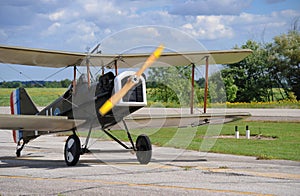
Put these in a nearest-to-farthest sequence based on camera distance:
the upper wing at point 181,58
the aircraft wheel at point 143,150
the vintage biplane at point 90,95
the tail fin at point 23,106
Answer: the vintage biplane at point 90,95, the upper wing at point 181,58, the aircraft wheel at point 143,150, the tail fin at point 23,106

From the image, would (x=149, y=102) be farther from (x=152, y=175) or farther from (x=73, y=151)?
(x=152, y=175)

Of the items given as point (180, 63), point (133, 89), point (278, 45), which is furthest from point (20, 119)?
point (278, 45)

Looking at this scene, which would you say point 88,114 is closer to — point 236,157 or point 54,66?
point 54,66

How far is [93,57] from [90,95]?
88 cm

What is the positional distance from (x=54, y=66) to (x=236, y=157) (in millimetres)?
5304

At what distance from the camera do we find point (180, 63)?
13680 millimetres

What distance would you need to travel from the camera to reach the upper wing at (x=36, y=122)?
36.1 feet

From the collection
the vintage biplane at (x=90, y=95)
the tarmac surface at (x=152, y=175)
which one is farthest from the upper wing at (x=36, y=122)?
the tarmac surface at (x=152, y=175)

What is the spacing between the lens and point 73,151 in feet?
38.5

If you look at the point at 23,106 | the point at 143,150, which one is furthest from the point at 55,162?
the point at 23,106

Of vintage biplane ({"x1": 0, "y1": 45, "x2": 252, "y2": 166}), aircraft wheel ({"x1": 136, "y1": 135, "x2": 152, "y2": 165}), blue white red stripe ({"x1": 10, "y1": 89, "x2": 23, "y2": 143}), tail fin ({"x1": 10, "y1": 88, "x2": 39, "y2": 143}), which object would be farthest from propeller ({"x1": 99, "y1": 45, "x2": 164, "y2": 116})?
blue white red stripe ({"x1": 10, "y1": 89, "x2": 23, "y2": 143})

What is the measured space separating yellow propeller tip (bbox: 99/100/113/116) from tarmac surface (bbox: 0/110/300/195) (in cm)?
126

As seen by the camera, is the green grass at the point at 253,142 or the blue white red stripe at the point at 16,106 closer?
the green grass at the point at 253,142

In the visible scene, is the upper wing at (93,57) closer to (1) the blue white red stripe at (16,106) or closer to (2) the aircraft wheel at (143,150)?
(2) the aircraft wheel at (143,150)
